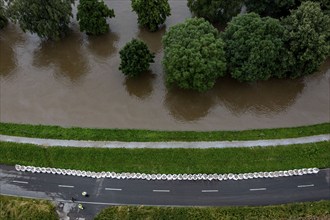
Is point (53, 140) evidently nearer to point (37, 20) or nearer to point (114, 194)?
point (114, 194)

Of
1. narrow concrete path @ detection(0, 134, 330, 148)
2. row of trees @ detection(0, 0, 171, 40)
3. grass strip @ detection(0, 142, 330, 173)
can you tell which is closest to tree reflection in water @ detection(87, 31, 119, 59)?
row of trees @ detection(0, 0, 171, 40)

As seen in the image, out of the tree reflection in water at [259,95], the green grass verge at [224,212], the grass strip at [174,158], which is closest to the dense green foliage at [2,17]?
the grass strip at [174,158]

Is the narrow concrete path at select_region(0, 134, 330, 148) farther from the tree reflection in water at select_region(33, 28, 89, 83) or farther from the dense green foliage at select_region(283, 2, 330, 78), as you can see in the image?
the tree reflection in water at select_region(33, 28, 89, 83)

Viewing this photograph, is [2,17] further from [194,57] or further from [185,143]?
[185,143]

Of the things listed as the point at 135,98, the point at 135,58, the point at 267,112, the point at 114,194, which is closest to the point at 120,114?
the point at 135,98

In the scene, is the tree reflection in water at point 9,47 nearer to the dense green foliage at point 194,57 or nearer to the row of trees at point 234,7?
the dense green foliage at point 194,57
